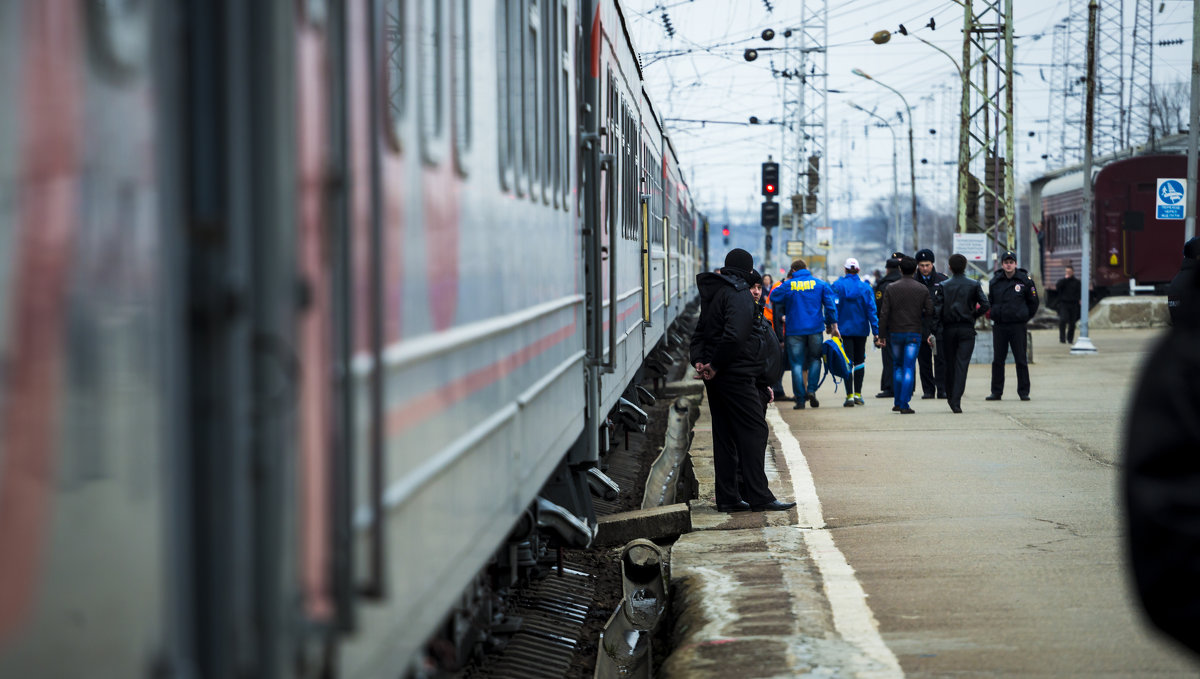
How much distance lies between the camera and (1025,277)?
54.7ft

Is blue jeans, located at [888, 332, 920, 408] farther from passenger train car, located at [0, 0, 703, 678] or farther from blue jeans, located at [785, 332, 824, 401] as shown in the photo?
passenger train car, located at [0, 0, 703, 678]

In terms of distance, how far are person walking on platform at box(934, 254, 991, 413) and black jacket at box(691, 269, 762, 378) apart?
6.91 metres

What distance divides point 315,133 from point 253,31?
353 millimetres

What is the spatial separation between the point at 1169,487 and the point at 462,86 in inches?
112

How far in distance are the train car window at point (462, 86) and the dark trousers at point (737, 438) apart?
218 inches

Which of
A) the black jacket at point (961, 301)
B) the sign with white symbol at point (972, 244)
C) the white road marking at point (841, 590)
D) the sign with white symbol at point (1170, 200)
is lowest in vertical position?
the white road marking at point (841, 590)

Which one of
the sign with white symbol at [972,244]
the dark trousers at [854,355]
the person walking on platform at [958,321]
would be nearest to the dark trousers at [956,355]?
the person walking on platform at [958,321]

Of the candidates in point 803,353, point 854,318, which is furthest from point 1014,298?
point 803,353

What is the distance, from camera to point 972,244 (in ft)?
86.1

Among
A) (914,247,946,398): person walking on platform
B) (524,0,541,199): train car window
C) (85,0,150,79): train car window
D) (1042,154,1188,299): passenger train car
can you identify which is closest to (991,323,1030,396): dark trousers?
(914,247,946,398): person walking on platform

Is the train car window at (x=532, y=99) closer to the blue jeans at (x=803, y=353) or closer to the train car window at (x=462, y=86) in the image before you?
the train car window at (x=462, y=86)

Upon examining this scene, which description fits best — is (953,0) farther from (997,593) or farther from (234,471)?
(234,471)

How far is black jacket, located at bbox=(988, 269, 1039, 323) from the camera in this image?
16.5 m

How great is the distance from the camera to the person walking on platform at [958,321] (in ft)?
53.0
